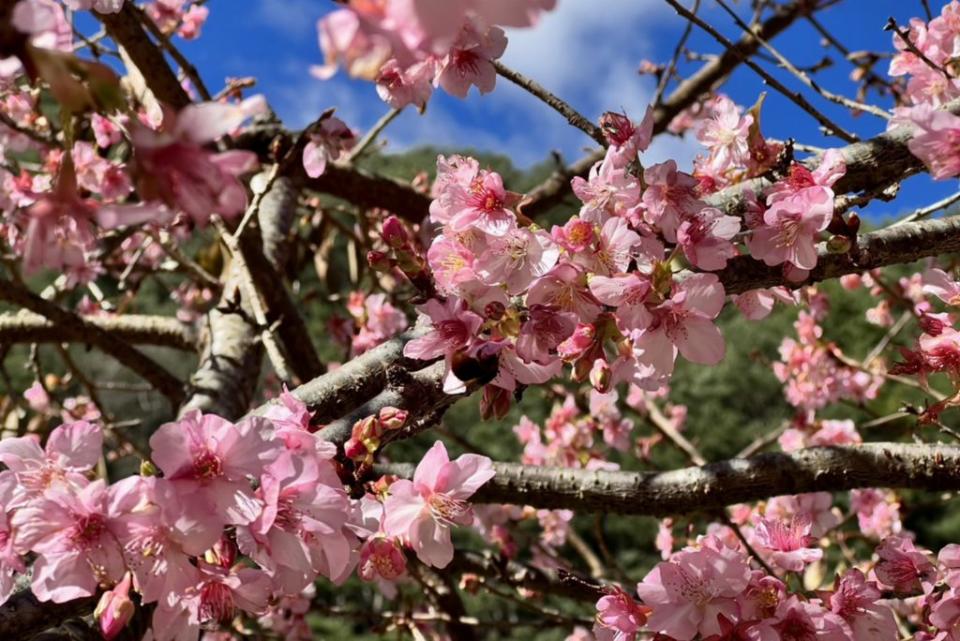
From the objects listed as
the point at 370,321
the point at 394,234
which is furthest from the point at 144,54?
the point at 394,234

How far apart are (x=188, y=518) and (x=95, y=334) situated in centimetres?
146

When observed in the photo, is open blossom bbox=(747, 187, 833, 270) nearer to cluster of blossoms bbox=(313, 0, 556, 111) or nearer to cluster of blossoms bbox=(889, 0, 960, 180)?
cluster of blossoms bbox=(889, 0, 960, 180)

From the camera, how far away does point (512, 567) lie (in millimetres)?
1990

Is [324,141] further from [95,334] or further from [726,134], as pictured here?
[95,334]

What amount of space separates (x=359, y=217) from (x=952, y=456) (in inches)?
67.4

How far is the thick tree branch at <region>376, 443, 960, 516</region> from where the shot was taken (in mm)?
1332

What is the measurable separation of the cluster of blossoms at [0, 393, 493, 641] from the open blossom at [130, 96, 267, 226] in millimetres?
281

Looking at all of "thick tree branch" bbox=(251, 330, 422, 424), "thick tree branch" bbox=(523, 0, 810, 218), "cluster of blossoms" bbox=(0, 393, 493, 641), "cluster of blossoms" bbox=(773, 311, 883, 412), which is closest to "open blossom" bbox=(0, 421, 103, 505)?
"cluster of blossoms" bbox=(0, 393, 493, 641)

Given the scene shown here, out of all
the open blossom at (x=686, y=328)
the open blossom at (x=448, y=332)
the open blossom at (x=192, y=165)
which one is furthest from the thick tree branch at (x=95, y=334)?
the open blossom at (x=192, y=165)

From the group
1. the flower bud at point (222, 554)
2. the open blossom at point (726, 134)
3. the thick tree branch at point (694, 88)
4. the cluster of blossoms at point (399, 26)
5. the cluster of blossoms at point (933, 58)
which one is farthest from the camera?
the thick tree branch at point (694, 88)

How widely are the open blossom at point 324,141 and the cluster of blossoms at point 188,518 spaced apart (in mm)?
703

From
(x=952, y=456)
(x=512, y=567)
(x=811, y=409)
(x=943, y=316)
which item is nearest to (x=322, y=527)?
(x=943, y=316)

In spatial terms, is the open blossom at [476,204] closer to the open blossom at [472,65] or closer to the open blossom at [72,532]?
the open blossom at [472,65]

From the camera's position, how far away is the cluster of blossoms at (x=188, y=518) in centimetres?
73
